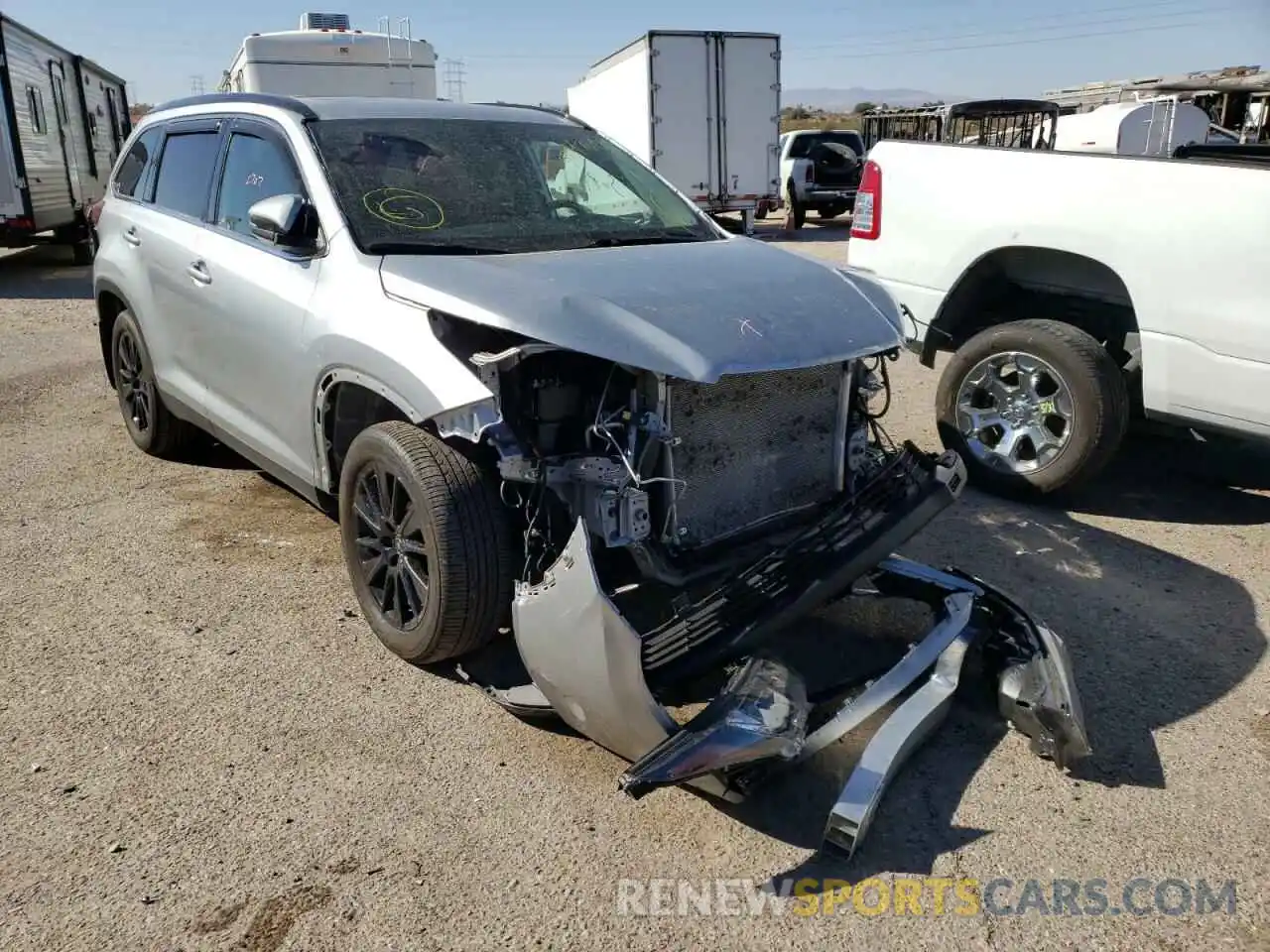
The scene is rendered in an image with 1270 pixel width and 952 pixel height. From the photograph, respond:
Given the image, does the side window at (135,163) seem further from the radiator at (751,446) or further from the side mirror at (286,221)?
the radiator at (751,446)

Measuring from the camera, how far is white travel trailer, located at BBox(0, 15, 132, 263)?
13.4 metres

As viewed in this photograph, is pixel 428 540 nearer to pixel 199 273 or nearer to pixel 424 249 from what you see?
pixel 424 249

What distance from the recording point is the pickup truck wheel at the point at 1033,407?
4.97 metres

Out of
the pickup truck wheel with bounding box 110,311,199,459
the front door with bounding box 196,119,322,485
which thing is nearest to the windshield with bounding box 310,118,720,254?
the front door with bounding box 196,119,322,485

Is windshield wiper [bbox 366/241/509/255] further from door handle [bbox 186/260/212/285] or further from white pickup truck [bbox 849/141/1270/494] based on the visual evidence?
white pickup truck [bbox 849/141/1270/494]

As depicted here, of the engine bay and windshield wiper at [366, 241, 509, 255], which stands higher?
windshield wiper at [366, 241, 509, 255]

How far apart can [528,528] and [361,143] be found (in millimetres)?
1894

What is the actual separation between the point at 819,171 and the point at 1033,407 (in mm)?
16268

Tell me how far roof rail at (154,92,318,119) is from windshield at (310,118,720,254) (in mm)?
178

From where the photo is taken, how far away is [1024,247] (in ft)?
17.2

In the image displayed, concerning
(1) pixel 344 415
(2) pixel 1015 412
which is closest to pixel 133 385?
(1) pixel 344 415

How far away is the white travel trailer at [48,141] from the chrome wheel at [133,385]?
21.7 ft

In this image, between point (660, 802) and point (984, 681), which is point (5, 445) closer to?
point (660, 802)

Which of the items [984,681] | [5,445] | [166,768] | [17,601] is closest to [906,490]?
[984,681]
